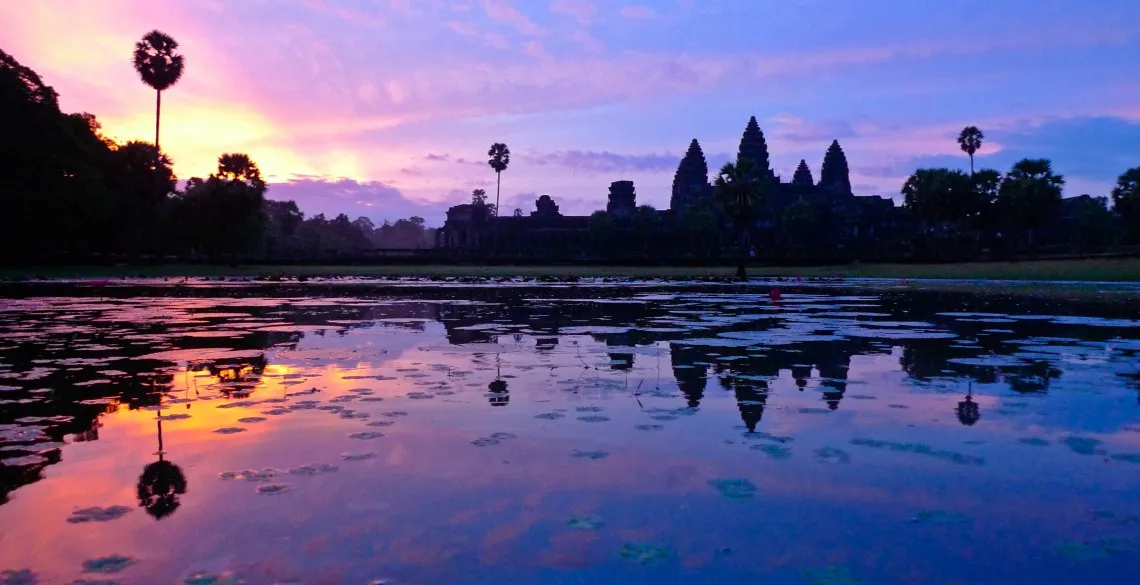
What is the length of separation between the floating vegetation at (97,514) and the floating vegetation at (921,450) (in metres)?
5.25

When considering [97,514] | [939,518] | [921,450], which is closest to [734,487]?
[939,518]

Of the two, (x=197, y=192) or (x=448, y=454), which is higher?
(x=197, y=192)

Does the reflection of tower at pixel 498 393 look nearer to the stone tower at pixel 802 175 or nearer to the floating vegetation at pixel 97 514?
the floating vegetation at pixel 97 514

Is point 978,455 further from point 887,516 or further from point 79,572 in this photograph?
point 79,572

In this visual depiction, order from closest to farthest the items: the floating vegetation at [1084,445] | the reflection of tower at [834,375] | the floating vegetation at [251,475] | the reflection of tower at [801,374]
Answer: the floating vegetation at [251,475], the floating vegetation at [1084,445], the reflection of tower at [834,375], the reflection of tower at [801,374]

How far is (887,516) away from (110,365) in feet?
32.5

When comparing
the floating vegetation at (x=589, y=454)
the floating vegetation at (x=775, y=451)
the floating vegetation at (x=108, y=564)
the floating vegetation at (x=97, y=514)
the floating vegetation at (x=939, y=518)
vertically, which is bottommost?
the floating vegetation at (x=108, y=564)

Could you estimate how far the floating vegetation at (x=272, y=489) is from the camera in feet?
17.8

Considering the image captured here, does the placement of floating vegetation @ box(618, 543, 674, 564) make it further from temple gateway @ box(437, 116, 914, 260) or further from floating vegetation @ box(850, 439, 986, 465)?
temple gateway @ box(437, 116, 914, 260)

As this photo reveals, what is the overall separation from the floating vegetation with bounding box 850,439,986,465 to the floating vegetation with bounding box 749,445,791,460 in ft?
2.15

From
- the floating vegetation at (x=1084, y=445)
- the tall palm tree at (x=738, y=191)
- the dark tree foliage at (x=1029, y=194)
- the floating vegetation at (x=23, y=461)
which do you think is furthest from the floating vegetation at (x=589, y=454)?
the dark tree foliage at (x=1029, y=194)

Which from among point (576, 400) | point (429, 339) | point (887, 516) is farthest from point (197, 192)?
point (887, 516)

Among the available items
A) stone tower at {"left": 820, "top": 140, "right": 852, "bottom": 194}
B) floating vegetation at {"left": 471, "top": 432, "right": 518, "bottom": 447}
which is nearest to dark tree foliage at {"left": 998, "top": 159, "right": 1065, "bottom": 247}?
stone tower at {"left": 820, "top": 140, "right": 852, "bottom": 194}

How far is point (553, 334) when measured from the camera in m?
15.4
